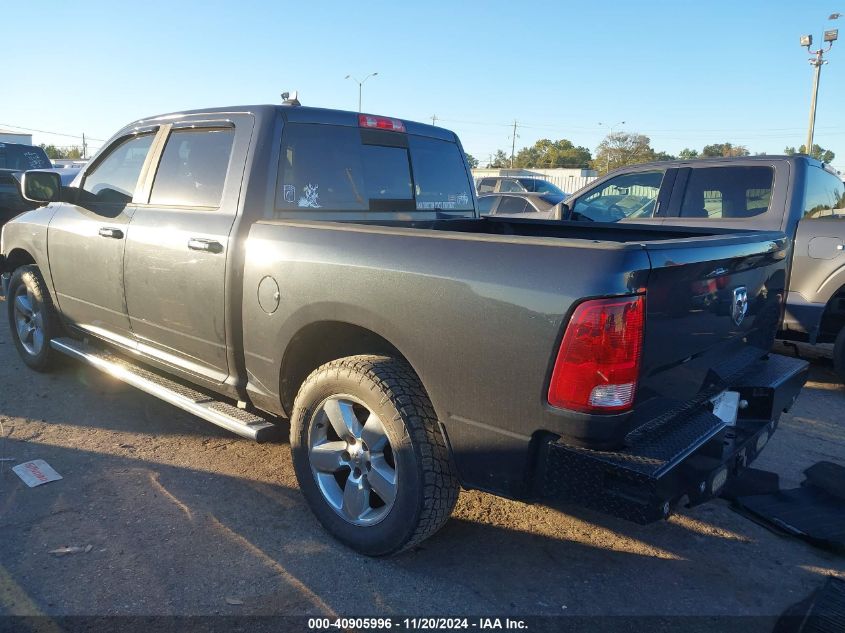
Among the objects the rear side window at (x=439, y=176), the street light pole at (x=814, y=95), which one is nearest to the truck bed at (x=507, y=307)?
the rear side window at (x=439, y=176)

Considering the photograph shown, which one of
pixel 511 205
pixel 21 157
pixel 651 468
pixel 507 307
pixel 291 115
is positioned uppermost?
pixel 21 157

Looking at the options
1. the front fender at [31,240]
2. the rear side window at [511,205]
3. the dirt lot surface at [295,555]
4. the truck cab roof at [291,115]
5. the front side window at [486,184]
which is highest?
the front side window at [486,184]

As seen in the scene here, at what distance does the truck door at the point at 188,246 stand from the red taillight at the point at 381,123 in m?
0.73

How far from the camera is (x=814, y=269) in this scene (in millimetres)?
5434

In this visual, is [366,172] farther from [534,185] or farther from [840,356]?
[534,185]

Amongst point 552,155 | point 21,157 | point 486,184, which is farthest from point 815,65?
point 552,155

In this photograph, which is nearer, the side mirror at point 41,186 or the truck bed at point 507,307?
the truck bed at point 507,307

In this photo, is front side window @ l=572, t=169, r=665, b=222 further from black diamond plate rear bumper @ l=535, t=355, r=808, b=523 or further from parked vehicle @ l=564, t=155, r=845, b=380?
black diamond plate rear bumper @ l=535, t=355, r=808, b=523

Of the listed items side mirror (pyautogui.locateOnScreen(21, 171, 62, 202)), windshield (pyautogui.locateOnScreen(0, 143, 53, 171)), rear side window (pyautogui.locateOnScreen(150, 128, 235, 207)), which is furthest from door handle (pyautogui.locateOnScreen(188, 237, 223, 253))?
windshield (pyautogui.locateOnScreen(0, 143, 53, 171))

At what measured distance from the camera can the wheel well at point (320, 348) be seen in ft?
9.66

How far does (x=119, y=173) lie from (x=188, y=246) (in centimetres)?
132

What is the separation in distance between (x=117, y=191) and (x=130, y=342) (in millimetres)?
1024

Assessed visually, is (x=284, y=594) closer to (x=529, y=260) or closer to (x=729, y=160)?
(x=529, y=260)

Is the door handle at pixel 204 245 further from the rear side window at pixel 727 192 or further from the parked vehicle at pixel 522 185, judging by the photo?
the parked vehicle at pixel 522 185
